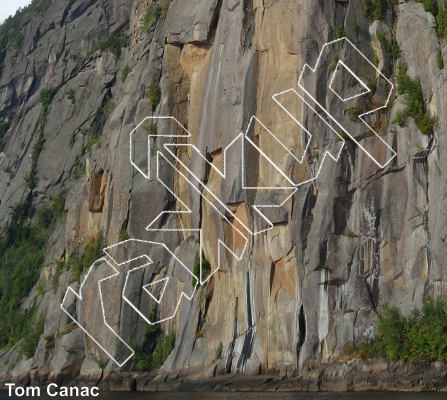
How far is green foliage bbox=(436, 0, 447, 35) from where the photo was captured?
113 feet

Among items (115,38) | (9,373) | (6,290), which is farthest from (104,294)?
(115,38)

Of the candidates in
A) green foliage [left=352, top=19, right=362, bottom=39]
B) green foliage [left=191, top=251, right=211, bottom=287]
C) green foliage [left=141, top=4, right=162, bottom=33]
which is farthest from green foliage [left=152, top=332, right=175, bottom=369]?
green foliage [left=141, top=4, right=162, bottom=33]

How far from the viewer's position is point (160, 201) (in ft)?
151

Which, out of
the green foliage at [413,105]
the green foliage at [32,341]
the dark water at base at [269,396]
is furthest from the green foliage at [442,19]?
the green foliage at [32,341]

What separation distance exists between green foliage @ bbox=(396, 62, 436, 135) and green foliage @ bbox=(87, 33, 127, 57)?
4108cm

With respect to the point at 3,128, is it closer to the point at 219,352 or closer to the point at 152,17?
the point at 152,17

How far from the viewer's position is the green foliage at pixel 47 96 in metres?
75.7

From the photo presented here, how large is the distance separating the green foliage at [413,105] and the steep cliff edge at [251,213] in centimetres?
30

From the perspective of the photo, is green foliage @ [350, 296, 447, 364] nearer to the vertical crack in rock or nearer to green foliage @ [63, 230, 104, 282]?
the vertical crack in rock

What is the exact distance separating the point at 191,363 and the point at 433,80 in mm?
20684

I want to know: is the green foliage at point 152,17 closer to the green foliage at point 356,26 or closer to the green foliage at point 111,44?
the green foliage at point 111,44

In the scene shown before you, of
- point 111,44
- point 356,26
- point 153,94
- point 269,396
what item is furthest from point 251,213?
point 111,44

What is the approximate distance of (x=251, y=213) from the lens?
127ft

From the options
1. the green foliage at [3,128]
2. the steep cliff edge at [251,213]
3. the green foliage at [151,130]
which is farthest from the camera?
the green foliage at [3,128]
